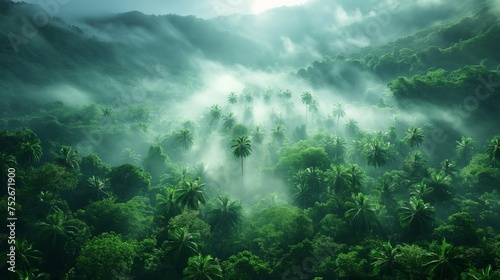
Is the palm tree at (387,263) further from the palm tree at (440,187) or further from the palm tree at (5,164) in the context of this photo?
the palm tree at (5,164)

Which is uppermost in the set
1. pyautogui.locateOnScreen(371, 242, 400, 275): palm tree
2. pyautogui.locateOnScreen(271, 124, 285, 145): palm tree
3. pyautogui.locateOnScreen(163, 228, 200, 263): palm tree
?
pyautogui.locateOnScreen(271, 124, 285, 145): palm tree

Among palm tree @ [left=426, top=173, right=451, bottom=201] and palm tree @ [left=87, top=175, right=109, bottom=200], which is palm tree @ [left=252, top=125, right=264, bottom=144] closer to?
palm tree @ [left=87, top=175, right=109, bottom=200]

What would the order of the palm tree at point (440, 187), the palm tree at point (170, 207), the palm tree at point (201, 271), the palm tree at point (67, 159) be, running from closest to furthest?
the palm tree at point (201, 271), the palm tree at point (170, 207), the palm tree at point (440, 187), the palm tree at point (67, 159)

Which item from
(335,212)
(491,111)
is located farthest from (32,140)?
(491,111)

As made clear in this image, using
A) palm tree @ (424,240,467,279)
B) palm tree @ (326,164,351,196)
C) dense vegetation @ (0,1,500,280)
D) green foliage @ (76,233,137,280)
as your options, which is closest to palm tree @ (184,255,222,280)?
dense vegetation @ (0,1,500,280)

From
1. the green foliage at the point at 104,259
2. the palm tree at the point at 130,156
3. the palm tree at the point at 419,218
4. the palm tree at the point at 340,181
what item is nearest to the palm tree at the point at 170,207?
the green foliage at the point at 104,259

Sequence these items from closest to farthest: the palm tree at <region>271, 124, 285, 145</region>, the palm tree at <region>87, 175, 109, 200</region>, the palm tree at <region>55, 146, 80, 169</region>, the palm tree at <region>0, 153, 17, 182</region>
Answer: the palm tree at <region>0, 153, 17, 182</region> < the palm tree at <region>87, 175, 109, 200</region> < the palm tree at <region>55, 146, 80, 169</region> < the palm tree at <region>271, 124, 285, 145</region>

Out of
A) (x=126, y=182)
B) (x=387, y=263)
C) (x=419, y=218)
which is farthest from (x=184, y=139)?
(x=387, y=263)
